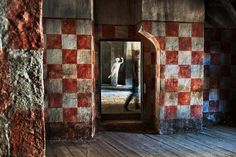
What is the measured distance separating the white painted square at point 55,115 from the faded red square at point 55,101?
0.18ft

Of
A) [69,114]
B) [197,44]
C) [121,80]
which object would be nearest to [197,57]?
[197,44]

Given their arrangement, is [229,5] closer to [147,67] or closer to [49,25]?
[147,67]

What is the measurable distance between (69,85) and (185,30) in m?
1.87

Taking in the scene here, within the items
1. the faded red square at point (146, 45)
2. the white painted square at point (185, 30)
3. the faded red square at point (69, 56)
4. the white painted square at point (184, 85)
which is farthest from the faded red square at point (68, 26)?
the white painted square at point (184, 85)

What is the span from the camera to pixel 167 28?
4.03 metres

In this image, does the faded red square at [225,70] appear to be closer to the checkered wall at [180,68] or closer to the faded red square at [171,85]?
the checkered wall at [180,68]

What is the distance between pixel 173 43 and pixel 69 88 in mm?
1631

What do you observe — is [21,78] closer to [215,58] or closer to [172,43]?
[172,43]

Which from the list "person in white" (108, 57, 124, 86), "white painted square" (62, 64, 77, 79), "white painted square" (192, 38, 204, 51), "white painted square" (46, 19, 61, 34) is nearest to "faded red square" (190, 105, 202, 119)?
"white painted square" (192, 38, 204, 51)

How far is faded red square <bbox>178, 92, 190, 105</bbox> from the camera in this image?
4098 mm

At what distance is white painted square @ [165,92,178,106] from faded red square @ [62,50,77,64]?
142 cm

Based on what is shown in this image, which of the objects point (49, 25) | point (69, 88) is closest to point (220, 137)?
point (69, 88)

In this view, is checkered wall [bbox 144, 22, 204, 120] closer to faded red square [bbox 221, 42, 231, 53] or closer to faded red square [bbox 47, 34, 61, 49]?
faded red square [bbox 221, 42, 231, 53]

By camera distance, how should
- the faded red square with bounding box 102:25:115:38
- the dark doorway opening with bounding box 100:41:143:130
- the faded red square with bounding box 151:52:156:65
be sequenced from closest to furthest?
the faded red square with bounding box 102:25:115:38 < the faded red square with bounding box 151:52:156:65 < the dark doorway opening with bounding box 100:41:143:130
